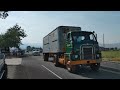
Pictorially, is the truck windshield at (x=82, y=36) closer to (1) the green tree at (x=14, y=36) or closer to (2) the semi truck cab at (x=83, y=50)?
(2) the semi truck cab at (x=83, y=50)

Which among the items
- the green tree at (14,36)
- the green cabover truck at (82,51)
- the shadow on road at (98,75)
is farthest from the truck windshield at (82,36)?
the green tree at (14,36)

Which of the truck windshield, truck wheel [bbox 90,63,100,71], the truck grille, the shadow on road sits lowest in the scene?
the shadow on road

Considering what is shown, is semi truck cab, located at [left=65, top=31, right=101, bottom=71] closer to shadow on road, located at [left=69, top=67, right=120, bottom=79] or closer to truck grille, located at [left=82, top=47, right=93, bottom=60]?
truck grille, located at [left=82, top=47, right=93, bottom=60]

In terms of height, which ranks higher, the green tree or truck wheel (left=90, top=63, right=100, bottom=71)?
the green tree

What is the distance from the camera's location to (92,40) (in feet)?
67.5

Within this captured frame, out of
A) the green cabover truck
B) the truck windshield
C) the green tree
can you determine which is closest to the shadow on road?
the green cabover truck

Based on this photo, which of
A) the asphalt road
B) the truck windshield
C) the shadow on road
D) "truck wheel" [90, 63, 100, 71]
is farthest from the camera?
"truck wheel" [90, 63, 100, 71]

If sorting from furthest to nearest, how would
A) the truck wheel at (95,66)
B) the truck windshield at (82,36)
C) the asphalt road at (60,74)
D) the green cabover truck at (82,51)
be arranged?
the truck wheel at (95,66)
the truck windshield at (82,36)
the green cabover truck at (82,51)
the asphalt road at (60,74)

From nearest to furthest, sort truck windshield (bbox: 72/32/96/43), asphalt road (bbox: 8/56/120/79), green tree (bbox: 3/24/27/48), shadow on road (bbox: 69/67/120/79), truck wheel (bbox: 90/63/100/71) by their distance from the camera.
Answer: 1. shadow on road (bbox: 69/67/120/79)
2. asphalt road (bbox: 8/56/120/79)
3. truck windshield (bbox: 72/32/96/43)
4. truck wheel (bbox: 90/63/100/71)
5. green tree (bbox: 3/24/27/48)

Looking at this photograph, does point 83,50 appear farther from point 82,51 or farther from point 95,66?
point 95,66

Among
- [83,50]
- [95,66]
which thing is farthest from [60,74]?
[95,66]

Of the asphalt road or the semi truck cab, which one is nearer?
the asphalt road
